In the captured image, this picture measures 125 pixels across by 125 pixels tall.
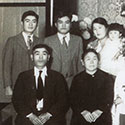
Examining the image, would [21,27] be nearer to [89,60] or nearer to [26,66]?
[26,66]

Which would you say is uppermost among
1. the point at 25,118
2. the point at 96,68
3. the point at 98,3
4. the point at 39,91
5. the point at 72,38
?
the point at 98,3

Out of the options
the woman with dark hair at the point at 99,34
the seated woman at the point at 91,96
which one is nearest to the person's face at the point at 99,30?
the woman with dark hair at the point at 99,34

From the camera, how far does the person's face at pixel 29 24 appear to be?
1.27 meters

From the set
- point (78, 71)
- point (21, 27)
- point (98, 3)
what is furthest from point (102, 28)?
point (21, 27)

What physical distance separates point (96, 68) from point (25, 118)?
40 centimetres

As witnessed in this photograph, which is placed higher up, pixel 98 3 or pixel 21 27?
pixel 98 3

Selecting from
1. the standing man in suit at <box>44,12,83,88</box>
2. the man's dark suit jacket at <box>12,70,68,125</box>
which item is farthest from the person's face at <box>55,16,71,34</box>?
the man's dark suit jacket at <box>12,70,68,125</box>

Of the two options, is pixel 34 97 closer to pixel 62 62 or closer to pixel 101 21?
pixel 62 62

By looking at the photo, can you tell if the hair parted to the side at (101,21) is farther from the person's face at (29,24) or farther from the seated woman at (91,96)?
the person's face at (29,24)

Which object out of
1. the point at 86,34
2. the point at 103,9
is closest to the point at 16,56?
the point at 86,34

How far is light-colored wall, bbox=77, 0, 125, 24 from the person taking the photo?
4.06ft

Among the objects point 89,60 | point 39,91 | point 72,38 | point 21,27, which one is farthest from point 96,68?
point 21,27

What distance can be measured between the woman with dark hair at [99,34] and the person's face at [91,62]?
4 centimetres

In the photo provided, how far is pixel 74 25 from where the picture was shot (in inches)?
49.8
